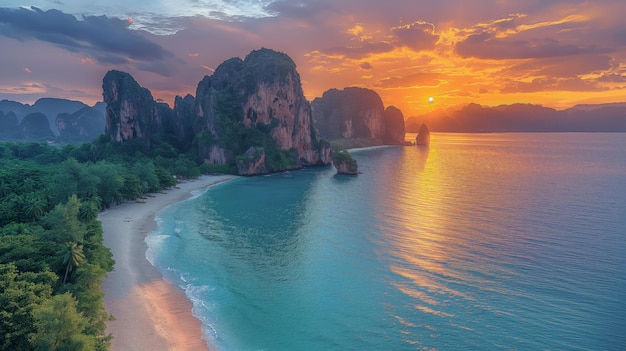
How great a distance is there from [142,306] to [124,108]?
11829 cm

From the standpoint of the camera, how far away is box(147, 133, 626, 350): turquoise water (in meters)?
28.3

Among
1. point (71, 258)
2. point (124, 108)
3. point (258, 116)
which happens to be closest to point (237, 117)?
point (258, 116)

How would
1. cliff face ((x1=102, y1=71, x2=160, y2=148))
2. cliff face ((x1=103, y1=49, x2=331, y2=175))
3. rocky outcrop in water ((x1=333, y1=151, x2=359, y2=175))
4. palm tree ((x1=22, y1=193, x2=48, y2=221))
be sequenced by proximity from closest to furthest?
1. palm tree ((x1=22, y1=193, x2=48, y2=221))
2. rocky outcrop in water ((x1=333, y1=151, x2=359, y2=175))
3. cliff face ((x1=102, y1=71, x2=160, y2=148))
4. cliff face ((x1=103, y1=49, x2=331, y2=175))

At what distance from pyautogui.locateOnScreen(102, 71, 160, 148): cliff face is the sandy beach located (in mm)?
88745

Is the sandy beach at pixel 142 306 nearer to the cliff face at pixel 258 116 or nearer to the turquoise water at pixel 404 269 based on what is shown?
the turquoise water at pixel 404 269

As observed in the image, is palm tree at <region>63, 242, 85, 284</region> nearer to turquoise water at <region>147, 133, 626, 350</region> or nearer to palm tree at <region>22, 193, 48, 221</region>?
turquoise water at <region>147, 133, 626, 350</region>

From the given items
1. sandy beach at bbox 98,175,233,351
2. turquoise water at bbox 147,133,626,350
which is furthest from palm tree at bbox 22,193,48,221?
turquoise water at bbox 147,133,626,350

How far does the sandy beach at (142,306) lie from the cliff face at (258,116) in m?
78.1

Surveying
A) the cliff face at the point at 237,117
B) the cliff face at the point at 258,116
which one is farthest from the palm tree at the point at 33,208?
the cliff face at the point at 258,116

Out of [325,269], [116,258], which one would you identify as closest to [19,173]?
[116,258]

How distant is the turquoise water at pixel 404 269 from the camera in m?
28.3

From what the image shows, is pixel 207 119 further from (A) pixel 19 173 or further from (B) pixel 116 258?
(B) pixel 116 258

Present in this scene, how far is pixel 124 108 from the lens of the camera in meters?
128

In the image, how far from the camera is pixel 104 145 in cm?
13125
